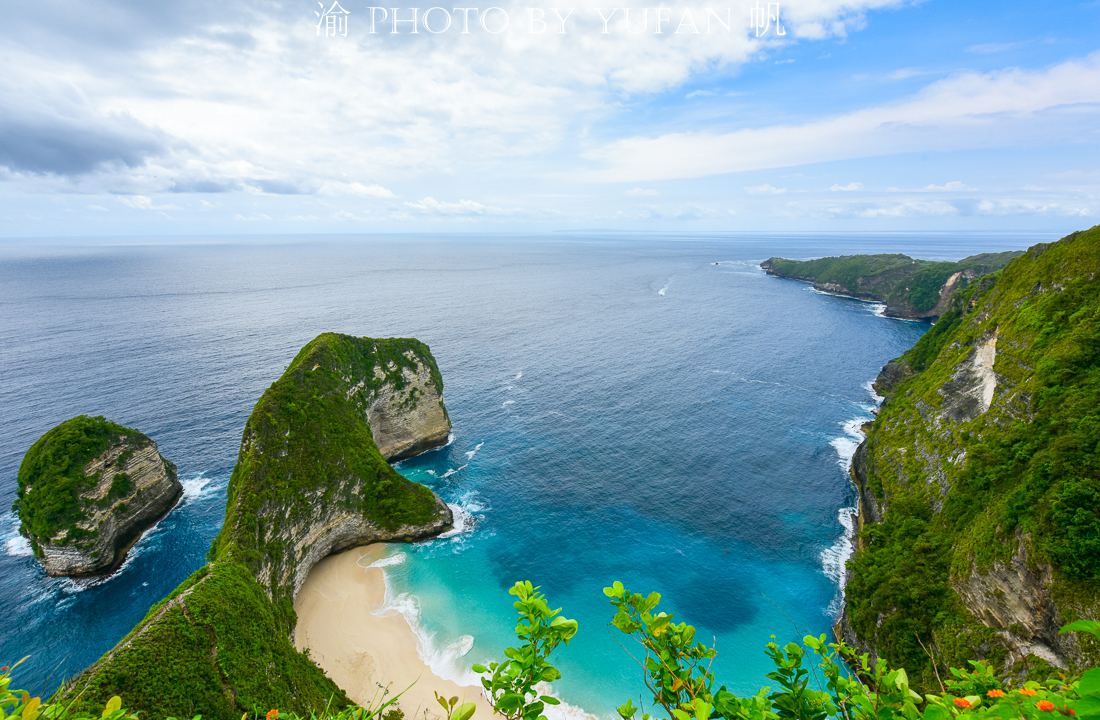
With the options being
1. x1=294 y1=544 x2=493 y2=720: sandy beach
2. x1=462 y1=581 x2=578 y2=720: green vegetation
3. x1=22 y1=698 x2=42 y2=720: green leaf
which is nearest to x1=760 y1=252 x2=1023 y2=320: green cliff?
x1=294 y1=544 x2=493 y2=720: sandy beach

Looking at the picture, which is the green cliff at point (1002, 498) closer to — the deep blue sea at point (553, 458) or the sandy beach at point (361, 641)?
the deep blue sea at point (553, 458)

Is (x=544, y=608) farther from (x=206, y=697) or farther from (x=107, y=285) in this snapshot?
(x=107, y=285)

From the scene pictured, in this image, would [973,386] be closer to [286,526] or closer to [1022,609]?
[1022,609]

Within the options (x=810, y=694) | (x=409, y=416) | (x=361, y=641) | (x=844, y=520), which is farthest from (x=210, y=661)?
(x=844, y=520)

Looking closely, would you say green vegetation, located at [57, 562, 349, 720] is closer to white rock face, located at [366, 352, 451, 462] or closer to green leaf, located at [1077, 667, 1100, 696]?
white rock face, located at [366, 352, 451, 462]

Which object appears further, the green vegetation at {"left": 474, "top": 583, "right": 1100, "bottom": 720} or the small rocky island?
the small rocky island

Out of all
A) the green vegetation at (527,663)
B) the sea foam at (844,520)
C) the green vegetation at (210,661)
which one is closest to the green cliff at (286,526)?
the green vegetation at (210,661)

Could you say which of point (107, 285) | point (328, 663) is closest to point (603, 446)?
point (328, 663)
